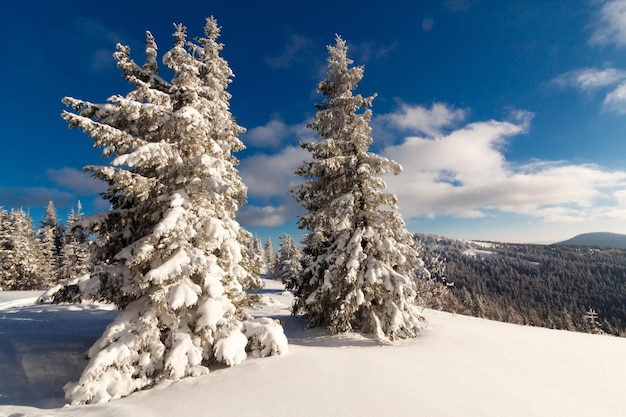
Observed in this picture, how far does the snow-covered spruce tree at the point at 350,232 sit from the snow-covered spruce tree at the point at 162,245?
3.94 m

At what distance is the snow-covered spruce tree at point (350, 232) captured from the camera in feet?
38.5

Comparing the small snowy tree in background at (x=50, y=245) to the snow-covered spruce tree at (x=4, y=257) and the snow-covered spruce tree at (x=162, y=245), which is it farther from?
the snow-covered spruce tree at (x=162, y=245)

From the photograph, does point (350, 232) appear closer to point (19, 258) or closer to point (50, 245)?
point (19, 258)

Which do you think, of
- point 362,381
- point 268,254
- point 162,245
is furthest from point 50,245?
point 268,254

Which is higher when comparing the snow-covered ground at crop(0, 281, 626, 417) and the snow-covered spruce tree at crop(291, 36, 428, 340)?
the snow-covered spruce tree at crop(291, 36, 428, 340)

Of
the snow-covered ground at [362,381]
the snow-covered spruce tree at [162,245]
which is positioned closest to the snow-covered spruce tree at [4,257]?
the snow-covered ground at [362,381]

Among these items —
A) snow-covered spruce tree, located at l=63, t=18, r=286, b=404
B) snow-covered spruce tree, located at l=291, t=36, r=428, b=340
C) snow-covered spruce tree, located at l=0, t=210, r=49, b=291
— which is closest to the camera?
snow-covered spruce tree, located at l=63, t=18, r=286, b=404

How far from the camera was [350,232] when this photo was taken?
12.9m

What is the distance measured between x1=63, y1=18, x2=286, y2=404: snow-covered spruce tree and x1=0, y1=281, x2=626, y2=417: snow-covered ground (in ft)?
2.07

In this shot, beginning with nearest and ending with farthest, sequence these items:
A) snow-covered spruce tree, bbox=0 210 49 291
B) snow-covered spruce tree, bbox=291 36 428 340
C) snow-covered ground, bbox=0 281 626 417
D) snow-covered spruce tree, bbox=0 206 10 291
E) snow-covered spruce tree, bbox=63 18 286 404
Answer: snow-covered ground, bbox=0 281 626 417
snow-covered spruce tree, bbox=63 18 286 404
snow-covered spruce tree, bbox=291 36 428 340
snow-covered spruce tree, bbox=0 206 10 291
snow-covered spruce tree, bbox=0 210 49 291

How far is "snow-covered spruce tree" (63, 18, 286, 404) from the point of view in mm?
7410

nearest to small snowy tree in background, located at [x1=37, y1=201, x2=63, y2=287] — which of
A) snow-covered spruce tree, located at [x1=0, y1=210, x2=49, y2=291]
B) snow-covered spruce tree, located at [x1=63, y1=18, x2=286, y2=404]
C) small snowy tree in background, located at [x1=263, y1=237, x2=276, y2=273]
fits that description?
snow-covered spruce tree, located at [x1=0, y1=210, x2=49, y2=291]

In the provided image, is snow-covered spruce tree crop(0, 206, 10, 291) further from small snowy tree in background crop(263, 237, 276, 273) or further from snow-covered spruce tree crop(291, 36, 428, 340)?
small snowy tree in background crop(263, 237, 276, 273)

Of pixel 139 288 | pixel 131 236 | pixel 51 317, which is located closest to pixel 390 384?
pixel 139 288
